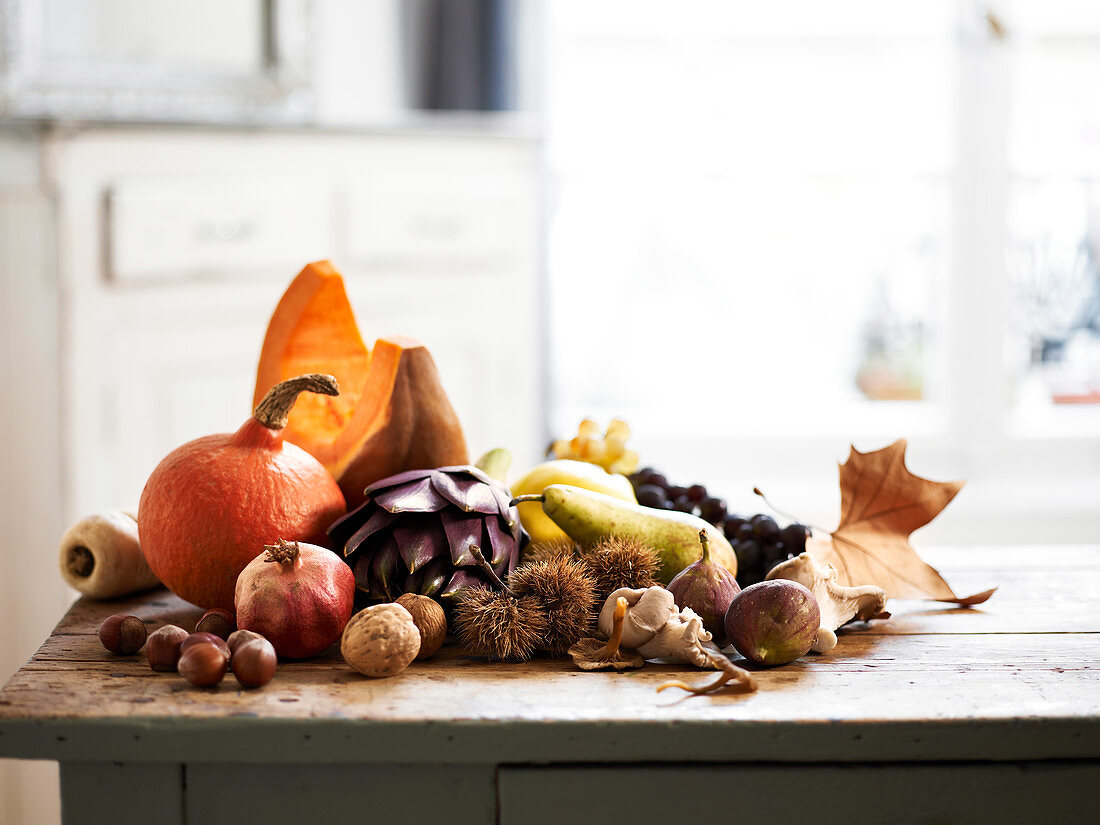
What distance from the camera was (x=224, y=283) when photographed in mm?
1867

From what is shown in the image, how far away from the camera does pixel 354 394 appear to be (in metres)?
0.86

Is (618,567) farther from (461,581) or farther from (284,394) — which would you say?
(284,394)

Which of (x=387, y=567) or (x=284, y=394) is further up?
(x=284, y=394)

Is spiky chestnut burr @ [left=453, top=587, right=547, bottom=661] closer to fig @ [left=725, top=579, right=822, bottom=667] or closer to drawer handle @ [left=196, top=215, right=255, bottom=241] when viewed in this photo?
fig @ [left=725, top=579, right=822, bottom=667]

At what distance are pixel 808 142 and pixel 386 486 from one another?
224 centimetres

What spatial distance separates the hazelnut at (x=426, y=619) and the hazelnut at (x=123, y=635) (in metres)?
0.18

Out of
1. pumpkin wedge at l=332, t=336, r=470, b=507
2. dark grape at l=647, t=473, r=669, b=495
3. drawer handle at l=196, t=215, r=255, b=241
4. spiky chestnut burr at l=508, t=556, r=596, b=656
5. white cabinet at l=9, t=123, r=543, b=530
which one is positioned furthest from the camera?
drawer handle at l=196, t=215, r=255, b=241

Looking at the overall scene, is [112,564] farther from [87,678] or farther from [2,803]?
[2,803]

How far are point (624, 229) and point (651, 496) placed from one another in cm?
193

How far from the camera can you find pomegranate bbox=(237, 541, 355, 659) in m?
0.64

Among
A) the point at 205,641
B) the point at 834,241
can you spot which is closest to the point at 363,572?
the point at 205,641

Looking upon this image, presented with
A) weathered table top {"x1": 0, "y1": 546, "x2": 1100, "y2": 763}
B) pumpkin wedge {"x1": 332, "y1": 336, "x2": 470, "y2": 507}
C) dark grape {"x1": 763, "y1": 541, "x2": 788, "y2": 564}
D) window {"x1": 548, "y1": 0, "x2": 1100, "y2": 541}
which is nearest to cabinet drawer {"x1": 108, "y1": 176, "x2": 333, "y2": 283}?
window {"x1": 548, "y1": 0, "x2": 1100, "y2": 541}

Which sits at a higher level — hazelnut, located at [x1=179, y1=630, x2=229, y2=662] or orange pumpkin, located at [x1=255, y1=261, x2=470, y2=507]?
orange pumpkin, located at [x1=255, y1=261, x2=470, y2=507]

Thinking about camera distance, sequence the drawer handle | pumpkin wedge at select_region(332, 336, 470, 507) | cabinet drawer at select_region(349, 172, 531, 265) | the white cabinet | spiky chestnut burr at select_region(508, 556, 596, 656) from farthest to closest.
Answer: cabinet drawer at select_region(349, 172, 531, 265) < the drawer handle < the white cabinet < pumpkin wedge at select_region(332, 336, 470, 507) < spiky chestnut burr at select_region(508, 556, 596, 656)
